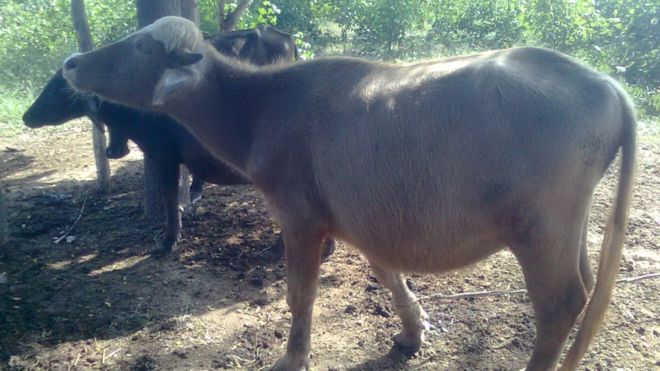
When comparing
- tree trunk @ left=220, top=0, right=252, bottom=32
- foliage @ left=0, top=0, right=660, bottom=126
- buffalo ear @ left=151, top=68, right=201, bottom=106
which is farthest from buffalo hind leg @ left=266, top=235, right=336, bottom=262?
foliage @ left=0, top=0, right=660, bottom=126

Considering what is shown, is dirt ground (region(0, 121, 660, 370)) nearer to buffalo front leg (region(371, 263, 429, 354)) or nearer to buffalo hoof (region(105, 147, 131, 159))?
buffalo front leg (region(371, 263, 429, 354))

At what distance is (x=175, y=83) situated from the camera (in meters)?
3.47

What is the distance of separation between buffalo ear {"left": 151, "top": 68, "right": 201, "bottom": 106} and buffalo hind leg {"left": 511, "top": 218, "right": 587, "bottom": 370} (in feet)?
7.26

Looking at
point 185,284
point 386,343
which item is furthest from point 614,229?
point 185,284

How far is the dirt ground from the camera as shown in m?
3.66

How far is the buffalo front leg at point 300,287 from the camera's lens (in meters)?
3.30

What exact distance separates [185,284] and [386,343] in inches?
71.8

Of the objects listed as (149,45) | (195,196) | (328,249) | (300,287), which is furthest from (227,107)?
(195,196)

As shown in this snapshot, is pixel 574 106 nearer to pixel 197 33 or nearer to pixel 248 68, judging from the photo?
pixel 248 68

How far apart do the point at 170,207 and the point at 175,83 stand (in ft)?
6.60

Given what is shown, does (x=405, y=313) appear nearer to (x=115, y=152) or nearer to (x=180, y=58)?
(x=180, y=58)

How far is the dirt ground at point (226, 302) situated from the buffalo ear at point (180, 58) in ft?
6.26

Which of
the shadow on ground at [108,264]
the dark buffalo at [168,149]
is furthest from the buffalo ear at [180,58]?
the shadow on ground at [108,264]

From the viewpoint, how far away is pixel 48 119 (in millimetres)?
5496
